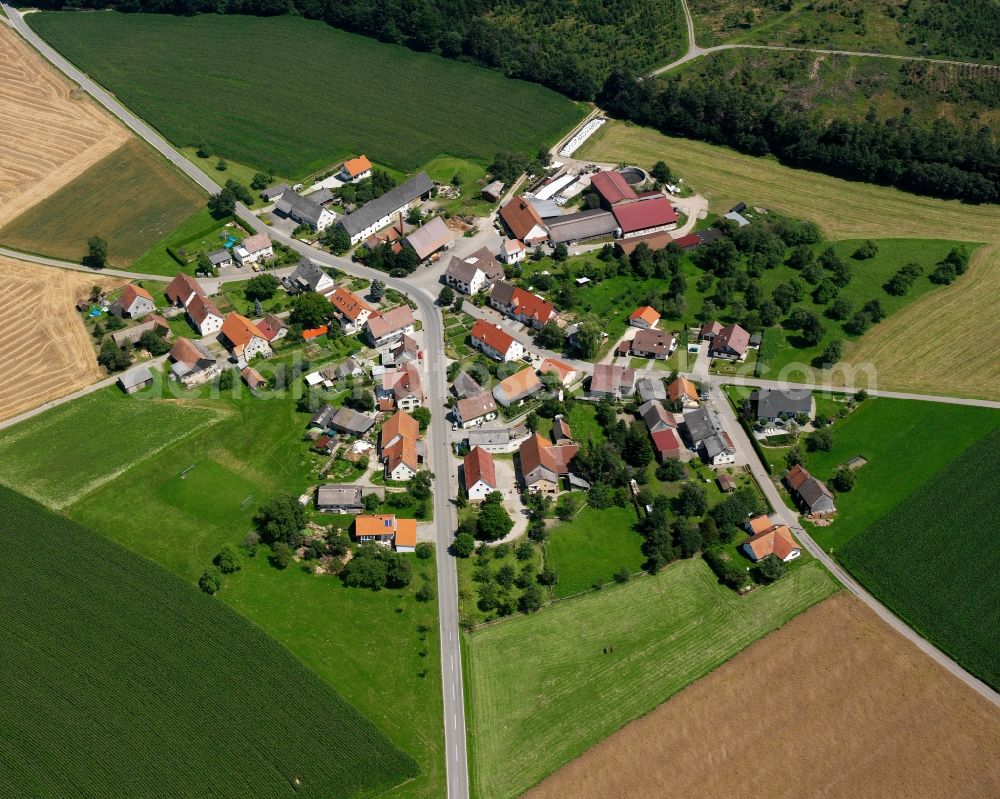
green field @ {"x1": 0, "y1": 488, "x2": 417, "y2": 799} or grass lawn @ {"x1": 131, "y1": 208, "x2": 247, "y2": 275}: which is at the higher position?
grass lawn @ {"x1": 131, "y1": 208, "x2": 247, "y2": 275}

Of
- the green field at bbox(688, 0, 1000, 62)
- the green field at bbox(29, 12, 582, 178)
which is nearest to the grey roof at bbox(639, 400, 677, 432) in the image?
the green field at bbox(29, 12, 582, 178)

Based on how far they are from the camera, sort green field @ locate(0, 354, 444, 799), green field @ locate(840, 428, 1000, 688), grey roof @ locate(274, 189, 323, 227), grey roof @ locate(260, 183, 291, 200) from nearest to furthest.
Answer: green field @ locate(0, 354, 444, 799)
green field @ locate(840, 428, 1000, 688)
grey roof @ locate(274, 189, 323, 227)
grey roof @ locate(260, 183, 291, 200)

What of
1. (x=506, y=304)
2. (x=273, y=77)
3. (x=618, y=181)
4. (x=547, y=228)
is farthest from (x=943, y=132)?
(x=273, y=77)

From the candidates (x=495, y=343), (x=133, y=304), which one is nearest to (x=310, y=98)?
(x=133, y=304)

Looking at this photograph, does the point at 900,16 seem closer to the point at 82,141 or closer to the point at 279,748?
the point at 82,141

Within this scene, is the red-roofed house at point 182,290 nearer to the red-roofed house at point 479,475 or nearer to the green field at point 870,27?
the red-roofed house at point 479,475

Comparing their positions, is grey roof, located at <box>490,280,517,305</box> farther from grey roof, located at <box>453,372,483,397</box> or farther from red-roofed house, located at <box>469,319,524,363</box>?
grey roof, located at <box>453,372,483,397</box>
